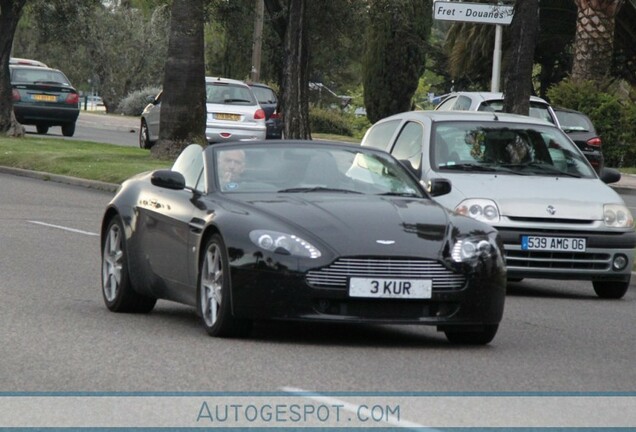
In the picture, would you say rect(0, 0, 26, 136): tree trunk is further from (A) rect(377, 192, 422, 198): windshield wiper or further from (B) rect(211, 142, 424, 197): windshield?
(A) rect(377, 192, 422, 198): windshield wiper

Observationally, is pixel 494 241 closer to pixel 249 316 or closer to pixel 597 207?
pixel 249 316

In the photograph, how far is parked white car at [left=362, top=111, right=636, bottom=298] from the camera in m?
14.0

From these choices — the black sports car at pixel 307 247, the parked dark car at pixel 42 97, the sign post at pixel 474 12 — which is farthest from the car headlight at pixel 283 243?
the parked dark car at pixel 42 97

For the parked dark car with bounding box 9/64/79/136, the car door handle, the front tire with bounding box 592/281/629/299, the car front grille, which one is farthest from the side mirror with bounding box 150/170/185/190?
the parked dark car with bounding box 9/64/79/136

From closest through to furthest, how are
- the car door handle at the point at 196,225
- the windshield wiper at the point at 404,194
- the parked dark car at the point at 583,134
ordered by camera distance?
the car door handle at the point at 196,225
the windshield wiper at the point at 404,194
the parked dark car at the point at 583,134

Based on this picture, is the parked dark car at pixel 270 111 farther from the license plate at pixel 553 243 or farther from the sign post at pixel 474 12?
the license plate at pixel 553 243

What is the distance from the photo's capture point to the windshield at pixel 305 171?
1094cm

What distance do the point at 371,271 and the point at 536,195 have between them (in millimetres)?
4707

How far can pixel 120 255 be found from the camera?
38.3ft

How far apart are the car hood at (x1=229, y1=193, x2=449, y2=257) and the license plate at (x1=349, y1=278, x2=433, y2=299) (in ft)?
0.53

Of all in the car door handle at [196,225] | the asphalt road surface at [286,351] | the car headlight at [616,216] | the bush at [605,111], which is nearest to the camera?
the asphalt road surface at [286,351]

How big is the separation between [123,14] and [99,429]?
260 ft

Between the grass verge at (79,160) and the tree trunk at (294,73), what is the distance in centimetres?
234

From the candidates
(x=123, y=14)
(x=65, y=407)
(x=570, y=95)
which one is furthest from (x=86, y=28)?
(x=123, y=14)
